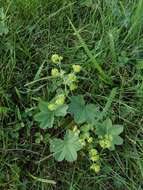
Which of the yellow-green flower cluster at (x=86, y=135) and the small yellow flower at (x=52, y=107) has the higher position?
the small yellow flower at (x=52, y=107)

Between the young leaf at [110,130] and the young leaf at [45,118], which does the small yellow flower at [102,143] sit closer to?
the young leaf at [110,130]

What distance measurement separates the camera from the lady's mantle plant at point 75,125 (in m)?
2.01

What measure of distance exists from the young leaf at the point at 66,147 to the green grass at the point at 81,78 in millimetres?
102

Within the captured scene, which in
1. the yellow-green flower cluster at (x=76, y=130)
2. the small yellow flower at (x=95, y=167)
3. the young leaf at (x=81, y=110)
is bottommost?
the small yellow flower at (x=95, y=167)

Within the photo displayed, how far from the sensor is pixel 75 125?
210cm

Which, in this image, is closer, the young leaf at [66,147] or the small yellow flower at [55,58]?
the young leaf at [66,147]

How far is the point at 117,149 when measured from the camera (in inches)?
83.7

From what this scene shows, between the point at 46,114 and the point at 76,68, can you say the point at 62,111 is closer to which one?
the point at 46,114

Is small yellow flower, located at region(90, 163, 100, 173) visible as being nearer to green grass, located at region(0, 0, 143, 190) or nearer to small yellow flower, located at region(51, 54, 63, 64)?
green grass, located at region(0, 0, 143, 190)

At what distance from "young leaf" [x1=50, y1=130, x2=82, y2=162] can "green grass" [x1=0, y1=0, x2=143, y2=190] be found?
10cm

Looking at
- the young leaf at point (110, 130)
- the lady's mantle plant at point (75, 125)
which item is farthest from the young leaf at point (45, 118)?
the young leaf at point (110, 130)

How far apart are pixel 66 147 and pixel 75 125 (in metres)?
0.14

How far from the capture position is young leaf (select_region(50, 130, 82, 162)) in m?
1.99

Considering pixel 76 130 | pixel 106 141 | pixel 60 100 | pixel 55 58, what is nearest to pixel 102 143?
pixel 106 141
